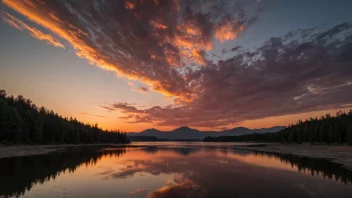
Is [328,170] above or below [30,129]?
below

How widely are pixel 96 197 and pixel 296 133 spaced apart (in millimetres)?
151059

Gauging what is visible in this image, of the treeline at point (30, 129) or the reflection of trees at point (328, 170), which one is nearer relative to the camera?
the reflection of trees at point (328, 170)

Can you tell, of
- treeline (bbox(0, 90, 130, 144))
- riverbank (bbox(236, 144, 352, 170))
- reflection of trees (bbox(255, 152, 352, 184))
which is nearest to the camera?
reflection of trees (bbox(255, 152, 352, 184))

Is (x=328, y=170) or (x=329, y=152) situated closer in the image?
(x=328, y=170)

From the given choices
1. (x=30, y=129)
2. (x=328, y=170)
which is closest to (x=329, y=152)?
(x=328, y=170)

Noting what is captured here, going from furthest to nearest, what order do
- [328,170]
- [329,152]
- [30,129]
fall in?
1. [30,129]
2. [329,152]
3. [328,170]

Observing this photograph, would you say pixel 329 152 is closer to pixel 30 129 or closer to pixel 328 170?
pixel 328 170

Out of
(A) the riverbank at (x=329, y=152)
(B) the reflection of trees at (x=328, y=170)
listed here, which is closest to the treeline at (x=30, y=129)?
(B) the reflection of trees at (x=328, y=170)

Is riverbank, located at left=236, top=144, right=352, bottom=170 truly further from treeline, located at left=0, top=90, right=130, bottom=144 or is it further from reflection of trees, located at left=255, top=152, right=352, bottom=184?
treeline, located at left=0, top=90, right=130, bottom=144

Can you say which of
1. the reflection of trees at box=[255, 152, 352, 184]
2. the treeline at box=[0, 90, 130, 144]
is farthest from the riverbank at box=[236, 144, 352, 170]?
the treeline at box=[0, 90, 130, 144]

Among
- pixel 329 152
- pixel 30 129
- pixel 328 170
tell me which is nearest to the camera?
pixel 328 170

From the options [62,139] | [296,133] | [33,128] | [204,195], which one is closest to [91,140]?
[62,139]

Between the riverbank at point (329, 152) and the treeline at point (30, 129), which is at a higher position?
the treeline at point (30, 129)

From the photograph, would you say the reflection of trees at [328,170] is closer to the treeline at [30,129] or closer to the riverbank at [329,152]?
the riverbank at [329,152]
